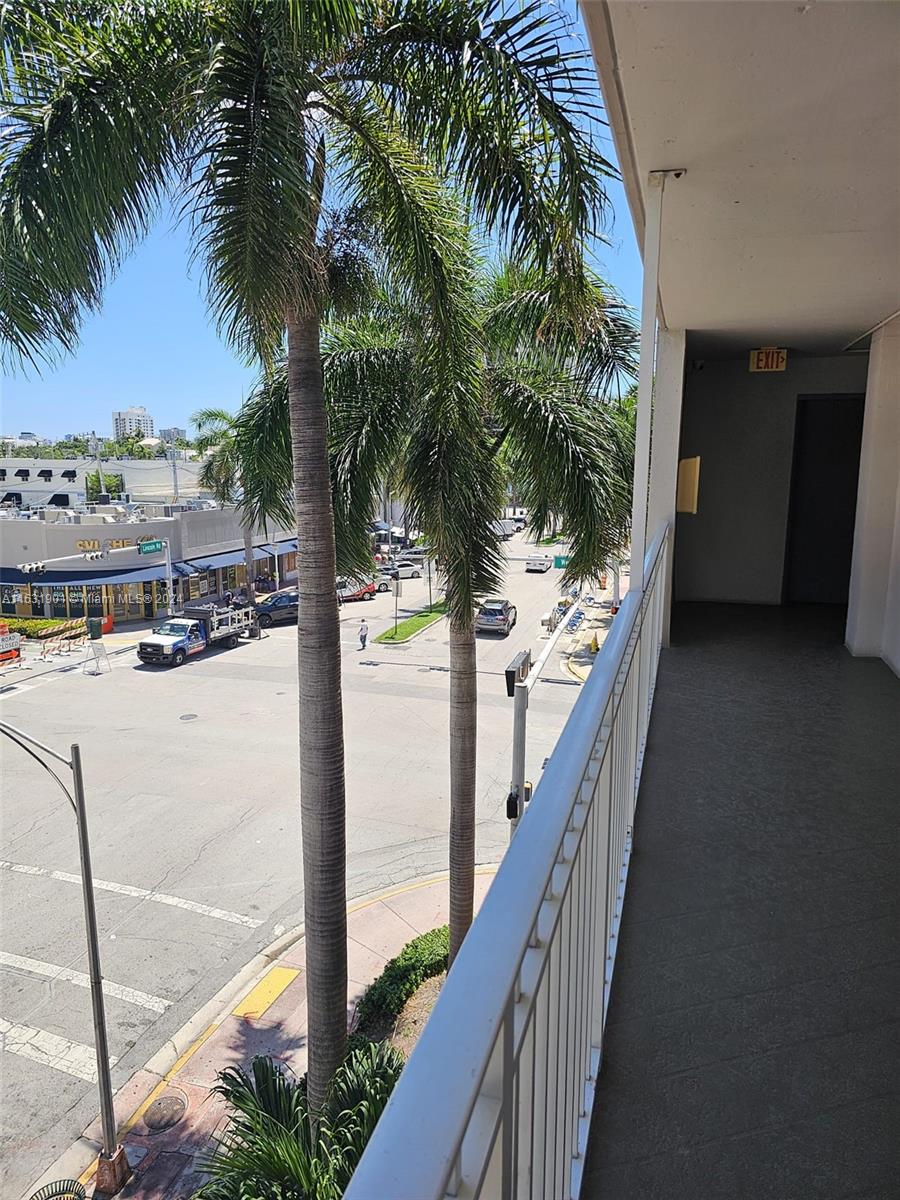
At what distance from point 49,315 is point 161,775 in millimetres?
12153

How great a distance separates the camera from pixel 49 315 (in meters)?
5.63

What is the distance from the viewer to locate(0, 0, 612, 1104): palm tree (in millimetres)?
4980

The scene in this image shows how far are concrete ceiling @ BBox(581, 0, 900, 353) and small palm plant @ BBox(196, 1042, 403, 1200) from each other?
5.10m

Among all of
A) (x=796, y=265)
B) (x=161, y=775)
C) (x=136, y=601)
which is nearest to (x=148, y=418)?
(x=136, y=601)

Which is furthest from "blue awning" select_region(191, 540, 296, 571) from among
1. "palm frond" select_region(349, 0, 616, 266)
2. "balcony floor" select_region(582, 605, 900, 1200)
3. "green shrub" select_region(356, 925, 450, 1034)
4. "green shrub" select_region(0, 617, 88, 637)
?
"balcony floor" select_region(582, 605, 900, 1200)

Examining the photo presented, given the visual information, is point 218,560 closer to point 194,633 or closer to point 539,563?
point 194,633

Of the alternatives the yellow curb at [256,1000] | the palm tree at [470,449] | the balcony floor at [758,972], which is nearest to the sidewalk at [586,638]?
the yellow curb at [256,1000]

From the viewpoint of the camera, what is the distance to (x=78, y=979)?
399 inches

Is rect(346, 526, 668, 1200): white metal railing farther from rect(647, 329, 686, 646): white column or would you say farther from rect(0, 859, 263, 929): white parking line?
rect(0, 859, 263, 929): white parking line

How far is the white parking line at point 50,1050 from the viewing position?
877cm

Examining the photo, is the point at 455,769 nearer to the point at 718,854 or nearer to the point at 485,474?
the point at 485,474

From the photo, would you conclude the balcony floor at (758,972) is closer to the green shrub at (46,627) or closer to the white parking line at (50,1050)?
the white parking line at (50,1050)

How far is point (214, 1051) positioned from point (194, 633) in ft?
62.1

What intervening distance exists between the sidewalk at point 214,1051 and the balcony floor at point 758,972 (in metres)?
5.43
